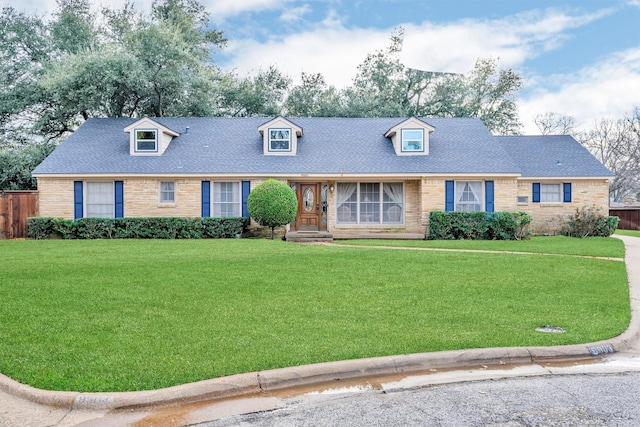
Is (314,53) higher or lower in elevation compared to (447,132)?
higher

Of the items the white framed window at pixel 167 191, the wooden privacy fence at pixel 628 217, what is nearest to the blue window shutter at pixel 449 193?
the white framed window at pixel 167 191

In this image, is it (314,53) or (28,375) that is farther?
(314,53)

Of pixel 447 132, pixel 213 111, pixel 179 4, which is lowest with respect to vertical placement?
pixel 447 132

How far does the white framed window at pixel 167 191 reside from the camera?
1945cm

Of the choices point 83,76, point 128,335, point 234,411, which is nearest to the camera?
point 234,411

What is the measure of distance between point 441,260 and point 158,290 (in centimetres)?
671

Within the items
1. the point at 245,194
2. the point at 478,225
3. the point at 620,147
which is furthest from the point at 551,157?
the point at 620,147

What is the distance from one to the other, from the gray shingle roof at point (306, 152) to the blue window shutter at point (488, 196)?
2.00 ft

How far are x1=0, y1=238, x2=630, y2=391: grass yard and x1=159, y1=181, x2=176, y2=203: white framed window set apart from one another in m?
7.51

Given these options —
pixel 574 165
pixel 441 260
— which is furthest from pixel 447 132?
pixel 441 260

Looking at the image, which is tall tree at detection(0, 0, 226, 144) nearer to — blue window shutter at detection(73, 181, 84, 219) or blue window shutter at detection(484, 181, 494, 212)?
blue window shutter at detection(73, 181, 84, 219)

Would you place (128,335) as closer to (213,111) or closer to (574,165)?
(574,165)

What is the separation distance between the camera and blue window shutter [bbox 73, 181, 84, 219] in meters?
19.1

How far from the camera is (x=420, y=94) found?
32812mm
